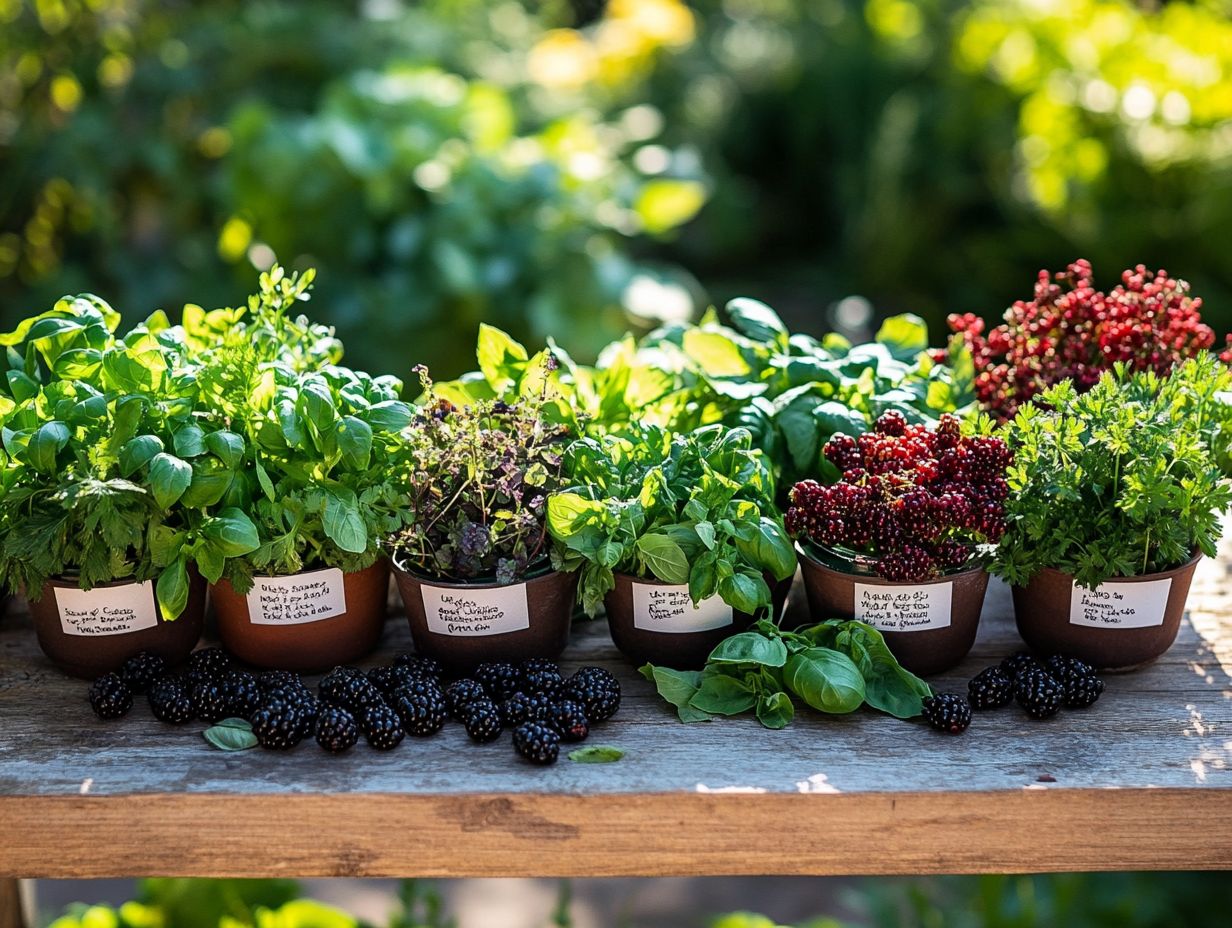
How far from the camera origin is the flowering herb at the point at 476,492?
1086 mm

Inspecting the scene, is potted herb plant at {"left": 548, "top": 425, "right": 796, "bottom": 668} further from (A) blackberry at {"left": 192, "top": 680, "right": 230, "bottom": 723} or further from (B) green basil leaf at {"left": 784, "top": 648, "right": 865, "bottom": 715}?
(A) blackberry at {"left": 192, "top": 680, "right": 230, "bottom": 723}

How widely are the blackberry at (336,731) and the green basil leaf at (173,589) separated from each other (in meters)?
0.17

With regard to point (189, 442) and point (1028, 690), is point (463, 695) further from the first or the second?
point (1028, 690)

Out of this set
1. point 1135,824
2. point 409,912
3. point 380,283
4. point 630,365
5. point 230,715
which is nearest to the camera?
point 1135,824

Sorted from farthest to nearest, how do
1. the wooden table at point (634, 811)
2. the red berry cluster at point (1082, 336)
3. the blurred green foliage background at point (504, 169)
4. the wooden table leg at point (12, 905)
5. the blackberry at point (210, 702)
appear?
the blurred green foliage background at point (504, 169) < the wooden table leg at point (12, 905) < the red berry cluster at point (1082, 336) < the blackberry at point (210, 702) < the wooden table at point (634, 811)

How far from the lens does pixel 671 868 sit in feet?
3.30

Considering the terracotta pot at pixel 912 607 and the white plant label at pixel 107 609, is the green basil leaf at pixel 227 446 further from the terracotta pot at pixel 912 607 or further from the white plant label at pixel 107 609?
the terracotta pot at pixel 912 607

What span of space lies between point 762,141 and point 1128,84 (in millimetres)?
1556

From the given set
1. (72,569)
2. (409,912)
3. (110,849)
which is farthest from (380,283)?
(110,849)

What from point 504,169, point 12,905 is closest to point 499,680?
point 12,905

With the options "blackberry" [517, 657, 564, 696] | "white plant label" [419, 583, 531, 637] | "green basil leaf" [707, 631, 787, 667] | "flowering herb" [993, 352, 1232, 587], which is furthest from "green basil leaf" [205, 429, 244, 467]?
"flowering herb" [993, 352, 1232, 587]

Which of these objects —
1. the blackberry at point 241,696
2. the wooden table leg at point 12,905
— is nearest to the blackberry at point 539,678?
the blackberry at point 241,696

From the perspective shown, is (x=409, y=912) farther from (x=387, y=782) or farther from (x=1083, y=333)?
(x=1083, y=333)

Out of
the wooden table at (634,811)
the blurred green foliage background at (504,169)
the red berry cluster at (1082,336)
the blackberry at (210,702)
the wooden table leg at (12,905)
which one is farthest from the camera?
the blurred green foliage background at (504,169)
